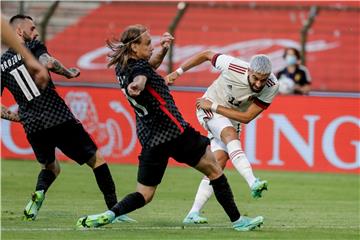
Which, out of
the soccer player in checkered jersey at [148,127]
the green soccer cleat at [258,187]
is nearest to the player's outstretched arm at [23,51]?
the soccer player in checkered jersey at [148,127]

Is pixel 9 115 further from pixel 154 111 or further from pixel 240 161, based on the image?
pixel 240 161

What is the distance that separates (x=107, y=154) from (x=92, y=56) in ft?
31.1

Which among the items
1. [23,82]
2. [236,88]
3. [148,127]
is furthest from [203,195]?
[23,82]

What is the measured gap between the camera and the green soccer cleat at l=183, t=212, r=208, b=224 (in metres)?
12.7

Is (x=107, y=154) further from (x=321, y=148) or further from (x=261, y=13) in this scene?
(x=261, y=13)

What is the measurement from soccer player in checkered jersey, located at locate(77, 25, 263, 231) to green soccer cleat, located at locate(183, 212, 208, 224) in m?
1.36

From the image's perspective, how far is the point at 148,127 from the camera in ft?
37.3

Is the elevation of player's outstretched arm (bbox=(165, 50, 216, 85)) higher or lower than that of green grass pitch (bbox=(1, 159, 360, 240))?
higher

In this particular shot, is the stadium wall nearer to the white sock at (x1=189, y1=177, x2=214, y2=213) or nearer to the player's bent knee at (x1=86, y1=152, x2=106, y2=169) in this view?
the white sock at (x1=189, y1=177, x2=214, y2=213)

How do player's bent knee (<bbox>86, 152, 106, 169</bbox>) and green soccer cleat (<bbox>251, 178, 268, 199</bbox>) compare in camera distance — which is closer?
green soccer cleat (<bbox>251, 178, 268, 199</bbox>)

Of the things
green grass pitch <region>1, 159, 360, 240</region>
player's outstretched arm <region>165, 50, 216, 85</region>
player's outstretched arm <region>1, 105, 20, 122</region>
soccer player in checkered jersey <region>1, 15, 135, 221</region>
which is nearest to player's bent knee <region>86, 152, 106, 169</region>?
soccer player in checkered jersey <region>1, 15, 135, 221</region>

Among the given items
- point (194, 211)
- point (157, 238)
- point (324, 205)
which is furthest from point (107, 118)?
point (157, 238)

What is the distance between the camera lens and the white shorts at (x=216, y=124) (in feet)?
42.1

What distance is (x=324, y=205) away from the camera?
613 inches
